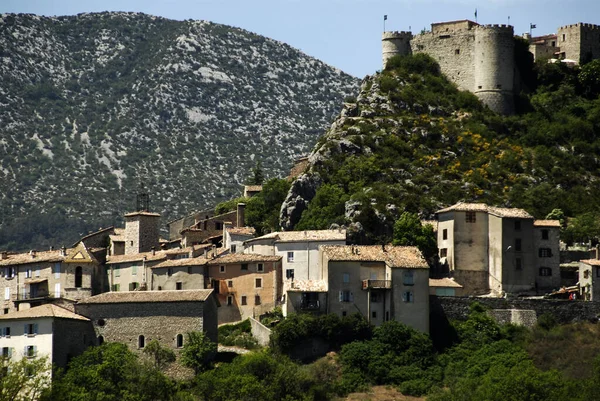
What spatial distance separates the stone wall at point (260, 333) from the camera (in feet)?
310

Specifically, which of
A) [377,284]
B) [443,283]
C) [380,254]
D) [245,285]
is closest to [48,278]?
[245,285]

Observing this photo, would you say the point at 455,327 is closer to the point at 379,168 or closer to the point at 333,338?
the point at 333,338

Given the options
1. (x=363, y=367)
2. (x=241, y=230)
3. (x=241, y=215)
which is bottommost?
(x=363, y=367)

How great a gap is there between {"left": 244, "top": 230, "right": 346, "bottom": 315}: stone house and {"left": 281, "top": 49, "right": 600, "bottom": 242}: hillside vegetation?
4535mm

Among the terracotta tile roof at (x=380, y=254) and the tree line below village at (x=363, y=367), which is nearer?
the tree line below village at (x=363, y=367)

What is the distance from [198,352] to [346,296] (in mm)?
10384

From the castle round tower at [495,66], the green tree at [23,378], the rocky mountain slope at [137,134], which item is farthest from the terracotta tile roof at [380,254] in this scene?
the rocky mountain slope at [137,134]

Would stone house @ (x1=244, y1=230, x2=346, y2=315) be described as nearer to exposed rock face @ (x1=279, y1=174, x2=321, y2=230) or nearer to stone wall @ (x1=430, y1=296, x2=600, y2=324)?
exposed rock face @ (x1=279, y1=174, x2=321, y2=230)

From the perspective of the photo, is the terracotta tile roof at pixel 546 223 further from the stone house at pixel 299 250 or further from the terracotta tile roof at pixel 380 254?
the stone house at pixel 299 250

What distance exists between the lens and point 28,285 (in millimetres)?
102875

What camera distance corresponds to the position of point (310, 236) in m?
103

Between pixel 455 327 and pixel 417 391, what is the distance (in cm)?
740

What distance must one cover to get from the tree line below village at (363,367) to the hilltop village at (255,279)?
5.32 feet

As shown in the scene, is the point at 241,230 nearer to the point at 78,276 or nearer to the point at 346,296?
the point at 78,276
